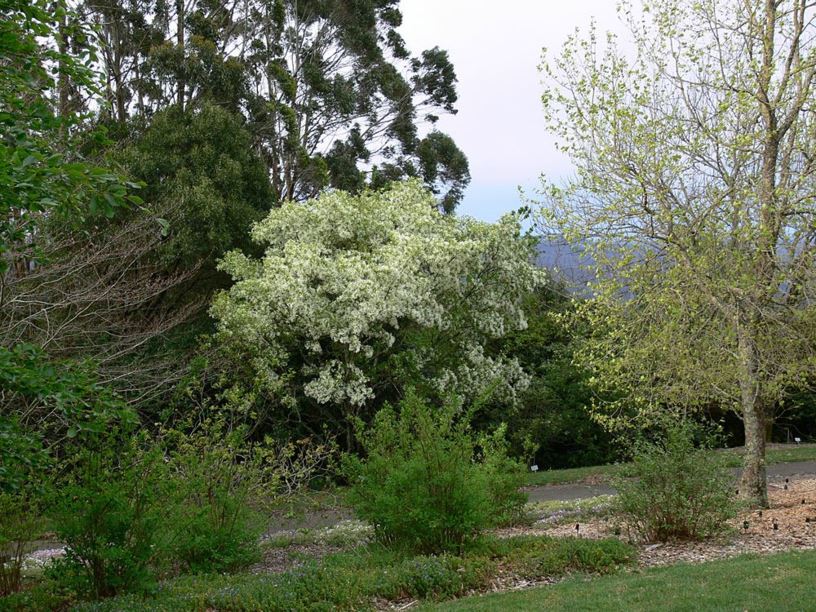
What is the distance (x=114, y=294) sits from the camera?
1188 cm

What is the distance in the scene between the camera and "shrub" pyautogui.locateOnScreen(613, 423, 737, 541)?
794 cm

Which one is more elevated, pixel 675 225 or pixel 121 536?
pixel 675 225

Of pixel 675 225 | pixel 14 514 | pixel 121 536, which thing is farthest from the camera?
pixel 675 225

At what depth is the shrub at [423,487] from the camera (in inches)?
292

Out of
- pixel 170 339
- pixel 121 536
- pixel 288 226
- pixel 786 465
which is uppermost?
pixel 288 226

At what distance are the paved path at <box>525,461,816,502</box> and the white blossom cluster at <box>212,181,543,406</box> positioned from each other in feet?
7.44

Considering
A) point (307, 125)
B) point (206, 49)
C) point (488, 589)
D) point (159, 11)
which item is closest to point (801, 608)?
point (488, 589)

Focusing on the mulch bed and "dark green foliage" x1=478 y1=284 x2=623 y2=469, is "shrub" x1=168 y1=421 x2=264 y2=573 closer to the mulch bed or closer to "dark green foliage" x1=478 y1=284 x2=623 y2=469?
the mulch bed

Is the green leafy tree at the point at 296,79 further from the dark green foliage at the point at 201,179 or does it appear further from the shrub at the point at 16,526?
the shrub at the point at 16,526

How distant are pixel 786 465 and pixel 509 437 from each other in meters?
5.99

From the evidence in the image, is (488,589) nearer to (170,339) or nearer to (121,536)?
(121,536)

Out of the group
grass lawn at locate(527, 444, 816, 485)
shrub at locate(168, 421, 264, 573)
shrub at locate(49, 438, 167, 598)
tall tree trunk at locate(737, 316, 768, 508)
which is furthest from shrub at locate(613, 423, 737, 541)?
grass lawn at locate(527, 444, 816, 485)

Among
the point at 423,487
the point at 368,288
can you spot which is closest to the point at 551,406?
the point at 368,288

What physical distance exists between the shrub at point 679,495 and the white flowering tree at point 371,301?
6253 millimetres
